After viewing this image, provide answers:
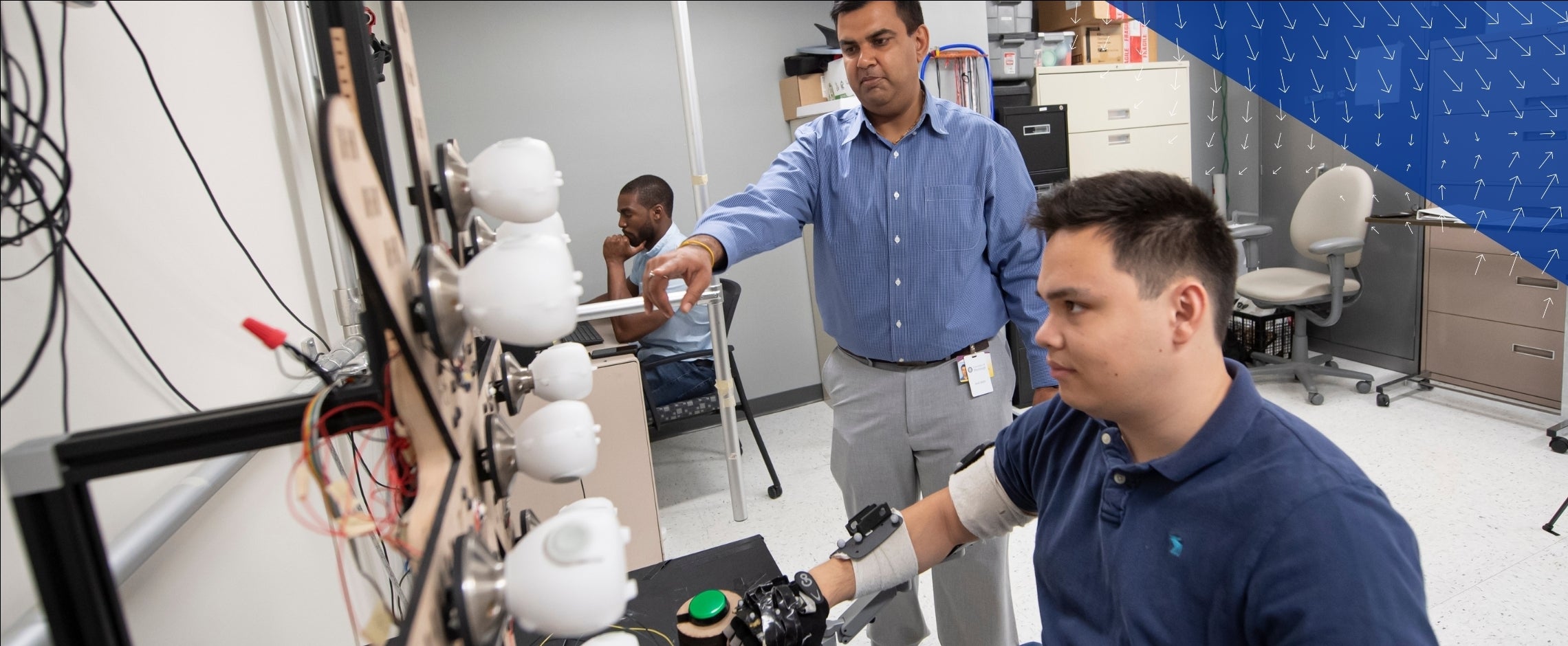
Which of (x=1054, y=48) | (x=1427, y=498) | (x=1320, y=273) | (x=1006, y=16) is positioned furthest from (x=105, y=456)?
(x=1320, y=273)

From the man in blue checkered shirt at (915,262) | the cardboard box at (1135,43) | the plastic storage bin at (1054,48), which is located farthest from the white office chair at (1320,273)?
the man in blue checkered shirt at (915,262)

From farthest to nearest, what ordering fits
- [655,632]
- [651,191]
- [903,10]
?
[651,191] < [903,10] < [655,632]

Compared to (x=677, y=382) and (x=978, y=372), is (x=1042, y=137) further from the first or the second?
(x=978, y=372)

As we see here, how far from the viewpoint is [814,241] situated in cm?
193

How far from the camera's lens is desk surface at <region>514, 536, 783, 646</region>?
1.10m

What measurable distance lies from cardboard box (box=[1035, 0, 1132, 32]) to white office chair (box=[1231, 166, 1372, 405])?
119 centimetres

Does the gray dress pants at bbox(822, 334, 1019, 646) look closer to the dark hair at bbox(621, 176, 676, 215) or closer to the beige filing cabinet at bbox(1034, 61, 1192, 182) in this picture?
the dark hair at bbox(621, 176, 676, 215)

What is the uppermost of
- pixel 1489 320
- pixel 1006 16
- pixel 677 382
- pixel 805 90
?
pixel 1006 16

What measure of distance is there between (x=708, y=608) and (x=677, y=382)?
218 cm

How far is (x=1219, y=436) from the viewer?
902 millimetres

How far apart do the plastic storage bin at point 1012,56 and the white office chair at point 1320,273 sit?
1164 mm

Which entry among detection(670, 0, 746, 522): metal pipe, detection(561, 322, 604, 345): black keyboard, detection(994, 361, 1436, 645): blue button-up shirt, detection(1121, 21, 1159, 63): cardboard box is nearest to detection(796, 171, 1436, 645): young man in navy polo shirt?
detection(994, 361, 1436, 645): blue button-up shirt

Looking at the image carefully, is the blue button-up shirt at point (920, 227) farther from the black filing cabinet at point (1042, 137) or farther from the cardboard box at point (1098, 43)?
the cardboard box at point (1098, 43)

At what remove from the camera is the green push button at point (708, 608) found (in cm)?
95
